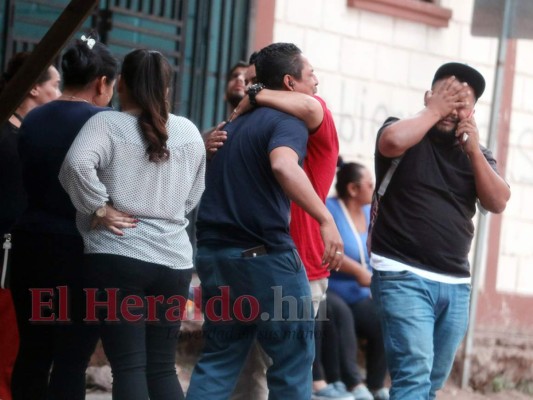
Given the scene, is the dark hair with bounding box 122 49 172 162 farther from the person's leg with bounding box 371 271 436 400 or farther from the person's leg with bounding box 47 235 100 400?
the person's leg with bounding box 371 271 436 400

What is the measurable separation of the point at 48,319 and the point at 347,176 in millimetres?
3221

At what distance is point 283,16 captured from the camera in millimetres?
9227

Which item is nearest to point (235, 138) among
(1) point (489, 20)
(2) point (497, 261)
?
(1) point (489, 20)

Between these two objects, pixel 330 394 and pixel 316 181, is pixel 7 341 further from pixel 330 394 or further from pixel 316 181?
pixel 330 394

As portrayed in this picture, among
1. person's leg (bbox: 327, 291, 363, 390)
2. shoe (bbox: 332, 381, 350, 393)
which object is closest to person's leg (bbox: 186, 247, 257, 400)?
shoe (bbox: 332, 381, 350, 393)

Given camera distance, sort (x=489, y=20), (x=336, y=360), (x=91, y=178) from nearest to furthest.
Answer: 1. (x=91, y=178)
2. (x=336, y=360)
3. (x=489, y=20)

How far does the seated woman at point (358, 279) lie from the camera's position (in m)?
8.27

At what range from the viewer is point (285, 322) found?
17.4 ft

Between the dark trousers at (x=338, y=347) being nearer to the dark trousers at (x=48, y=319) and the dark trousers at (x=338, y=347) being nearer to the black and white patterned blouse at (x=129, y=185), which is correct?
the dark trousers at (x=48, y=319)

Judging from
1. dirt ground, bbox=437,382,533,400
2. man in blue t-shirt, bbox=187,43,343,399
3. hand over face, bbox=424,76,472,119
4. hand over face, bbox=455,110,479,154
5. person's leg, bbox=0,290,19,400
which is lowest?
dirt ground, bbox=437,382,533,400

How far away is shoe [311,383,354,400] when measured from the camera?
784 cm

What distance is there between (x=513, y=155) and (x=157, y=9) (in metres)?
3.60

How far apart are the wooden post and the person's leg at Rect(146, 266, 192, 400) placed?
41.7 inches

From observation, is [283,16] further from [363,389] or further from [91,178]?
[91,178]
